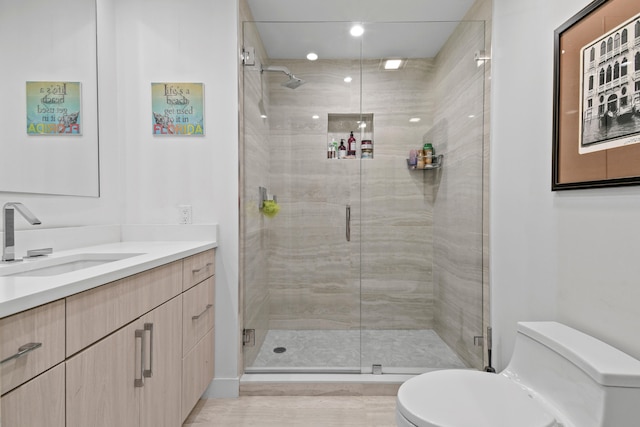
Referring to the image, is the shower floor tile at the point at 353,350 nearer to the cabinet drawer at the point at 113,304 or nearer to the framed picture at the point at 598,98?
the cabinet drawer at the point at 113,304

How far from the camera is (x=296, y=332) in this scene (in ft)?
8.16

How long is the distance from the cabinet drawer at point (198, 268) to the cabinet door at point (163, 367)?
0.12 meters

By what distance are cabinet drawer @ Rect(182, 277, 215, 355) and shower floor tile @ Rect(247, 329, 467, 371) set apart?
0.52 metres

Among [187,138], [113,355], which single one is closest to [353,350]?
[113,355]

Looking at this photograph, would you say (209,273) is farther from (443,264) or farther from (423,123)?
(423,123)

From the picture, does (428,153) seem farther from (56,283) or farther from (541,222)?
(56,283)

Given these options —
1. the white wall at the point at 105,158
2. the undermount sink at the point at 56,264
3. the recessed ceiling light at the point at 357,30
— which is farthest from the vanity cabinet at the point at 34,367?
the recessed ceiling light at the point at 357,30

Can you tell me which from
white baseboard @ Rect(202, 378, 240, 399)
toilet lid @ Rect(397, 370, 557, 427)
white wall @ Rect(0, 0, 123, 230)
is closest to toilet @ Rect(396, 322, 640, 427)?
toilet lid @ Rect(397, 370, 557, 427)

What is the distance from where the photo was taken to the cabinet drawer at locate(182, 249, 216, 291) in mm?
1637

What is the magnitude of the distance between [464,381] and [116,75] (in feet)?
7.96

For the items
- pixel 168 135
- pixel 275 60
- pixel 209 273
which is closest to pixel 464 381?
pixel 209 273

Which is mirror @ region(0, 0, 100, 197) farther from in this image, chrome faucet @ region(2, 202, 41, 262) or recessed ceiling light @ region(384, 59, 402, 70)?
recessed ceiling light @ region(384, 59, 402, 70)

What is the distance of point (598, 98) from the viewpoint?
48.5 inches

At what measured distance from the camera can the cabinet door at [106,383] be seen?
0.89 metres
